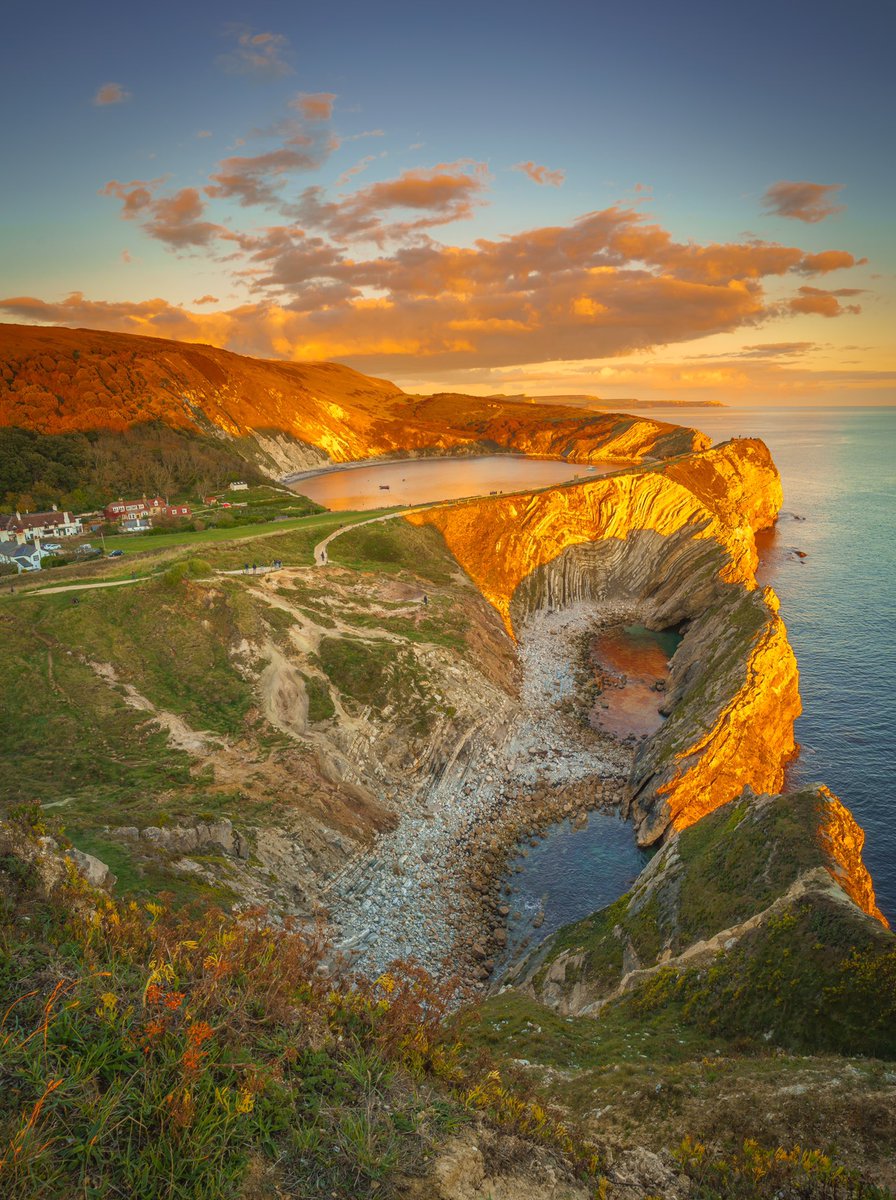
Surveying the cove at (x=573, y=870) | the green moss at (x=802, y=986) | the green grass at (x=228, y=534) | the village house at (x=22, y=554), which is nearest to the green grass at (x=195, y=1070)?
the green moss at (x=802, y=986)

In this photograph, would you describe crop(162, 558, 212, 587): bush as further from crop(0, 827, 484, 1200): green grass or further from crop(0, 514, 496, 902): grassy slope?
crop(0, 827, 484, 1200): green grass

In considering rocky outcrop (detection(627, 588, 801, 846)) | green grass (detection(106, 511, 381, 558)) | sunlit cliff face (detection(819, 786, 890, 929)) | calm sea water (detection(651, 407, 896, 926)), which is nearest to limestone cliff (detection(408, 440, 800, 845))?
rocky outcrop (detection(627, 588, 801, 846))

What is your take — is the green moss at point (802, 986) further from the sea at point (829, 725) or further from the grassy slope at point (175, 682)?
the grassy slope at point (175, 682)

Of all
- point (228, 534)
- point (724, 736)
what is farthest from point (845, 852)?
point (228, 534)

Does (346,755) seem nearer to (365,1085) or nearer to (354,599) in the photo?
(354,599)

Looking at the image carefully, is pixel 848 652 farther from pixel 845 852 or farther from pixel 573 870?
pixel 845 852

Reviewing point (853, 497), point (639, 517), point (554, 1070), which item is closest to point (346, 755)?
point (554, 1070)

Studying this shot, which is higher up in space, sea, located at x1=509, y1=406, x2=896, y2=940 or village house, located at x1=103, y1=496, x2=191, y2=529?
village house, located at x1=103, y1=496, x2=191, y2=529
